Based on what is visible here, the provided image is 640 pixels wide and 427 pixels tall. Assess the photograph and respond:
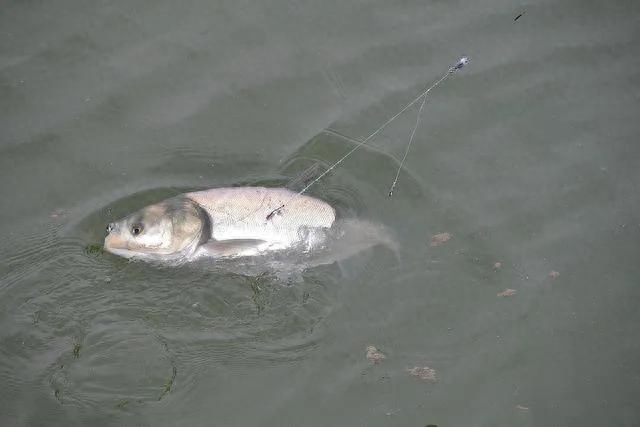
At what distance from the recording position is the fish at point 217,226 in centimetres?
483

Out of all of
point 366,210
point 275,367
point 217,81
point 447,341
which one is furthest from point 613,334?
point 217,81

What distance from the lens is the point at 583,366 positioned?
5.05m

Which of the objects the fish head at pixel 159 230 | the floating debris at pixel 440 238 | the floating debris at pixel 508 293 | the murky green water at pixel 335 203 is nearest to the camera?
the murky green water at pixel 335 203

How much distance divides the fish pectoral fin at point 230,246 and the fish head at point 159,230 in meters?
0.08

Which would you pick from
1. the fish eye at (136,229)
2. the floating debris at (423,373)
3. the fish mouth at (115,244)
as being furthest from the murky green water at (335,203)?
the fish eye at (136,229)

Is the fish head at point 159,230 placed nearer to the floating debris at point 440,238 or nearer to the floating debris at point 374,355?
the floating debris at point 374,355

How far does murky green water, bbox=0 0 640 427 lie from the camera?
4.71m

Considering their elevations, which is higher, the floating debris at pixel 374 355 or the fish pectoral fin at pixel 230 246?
the fish pectoral fin at pixel 230 246

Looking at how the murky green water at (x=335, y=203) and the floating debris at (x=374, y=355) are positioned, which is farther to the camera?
the floating debris at (x=374, y=355)

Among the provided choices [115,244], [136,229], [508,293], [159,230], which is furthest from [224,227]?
[508,293]

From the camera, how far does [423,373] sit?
4.86m

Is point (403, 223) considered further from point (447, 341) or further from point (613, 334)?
point (613, 334)

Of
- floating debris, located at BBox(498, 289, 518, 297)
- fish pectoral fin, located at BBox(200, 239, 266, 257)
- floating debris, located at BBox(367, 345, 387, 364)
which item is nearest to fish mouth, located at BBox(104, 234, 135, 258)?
fish pectoral fin, located at BBox(200, 239, 266, 257)

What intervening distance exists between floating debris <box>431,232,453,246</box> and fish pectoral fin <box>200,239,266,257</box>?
1512 mm
